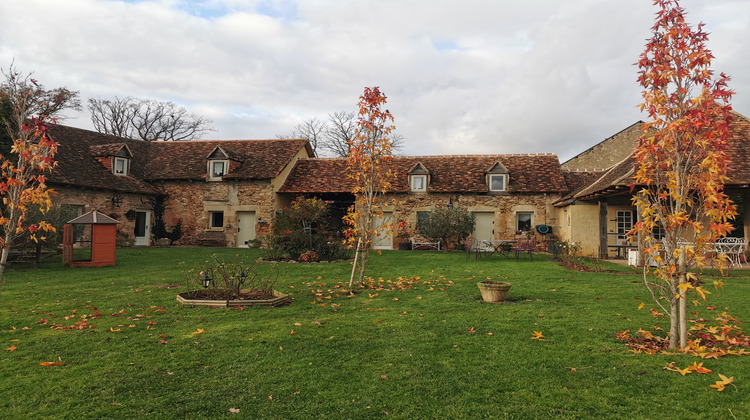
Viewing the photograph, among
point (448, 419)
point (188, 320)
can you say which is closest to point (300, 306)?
point (188, 320)

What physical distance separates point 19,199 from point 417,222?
16.8m

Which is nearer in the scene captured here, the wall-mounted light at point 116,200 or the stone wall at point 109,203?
the stone wall at point 109,203

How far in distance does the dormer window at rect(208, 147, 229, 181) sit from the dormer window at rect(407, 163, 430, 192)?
29.4 ft

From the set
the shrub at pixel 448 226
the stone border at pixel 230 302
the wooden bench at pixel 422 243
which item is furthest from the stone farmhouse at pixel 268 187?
the stone border at pixel 230 302

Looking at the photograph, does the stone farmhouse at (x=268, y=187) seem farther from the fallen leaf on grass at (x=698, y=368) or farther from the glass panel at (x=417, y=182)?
the fallen leaf on grass at (x=698, y=368)

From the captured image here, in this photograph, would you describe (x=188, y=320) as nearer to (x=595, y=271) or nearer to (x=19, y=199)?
(x=19, y=199)

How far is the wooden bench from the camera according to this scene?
20.6m

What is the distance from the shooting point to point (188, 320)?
6.19 meters

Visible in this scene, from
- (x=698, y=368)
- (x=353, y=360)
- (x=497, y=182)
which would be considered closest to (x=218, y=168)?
(x=497, y=182)

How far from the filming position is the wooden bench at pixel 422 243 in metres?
20.6

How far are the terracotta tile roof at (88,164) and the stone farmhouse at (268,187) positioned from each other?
0.06 metres

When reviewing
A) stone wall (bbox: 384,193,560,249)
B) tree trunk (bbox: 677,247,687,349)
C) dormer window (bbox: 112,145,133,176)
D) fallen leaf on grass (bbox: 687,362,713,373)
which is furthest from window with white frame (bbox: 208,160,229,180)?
fallen leaf on grass (bbox: 687,362,713,373)

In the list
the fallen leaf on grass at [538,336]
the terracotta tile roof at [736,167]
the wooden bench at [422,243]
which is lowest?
the fallen leaf on grass at [538,336]

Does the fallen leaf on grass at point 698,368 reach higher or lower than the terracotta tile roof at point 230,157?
lower
